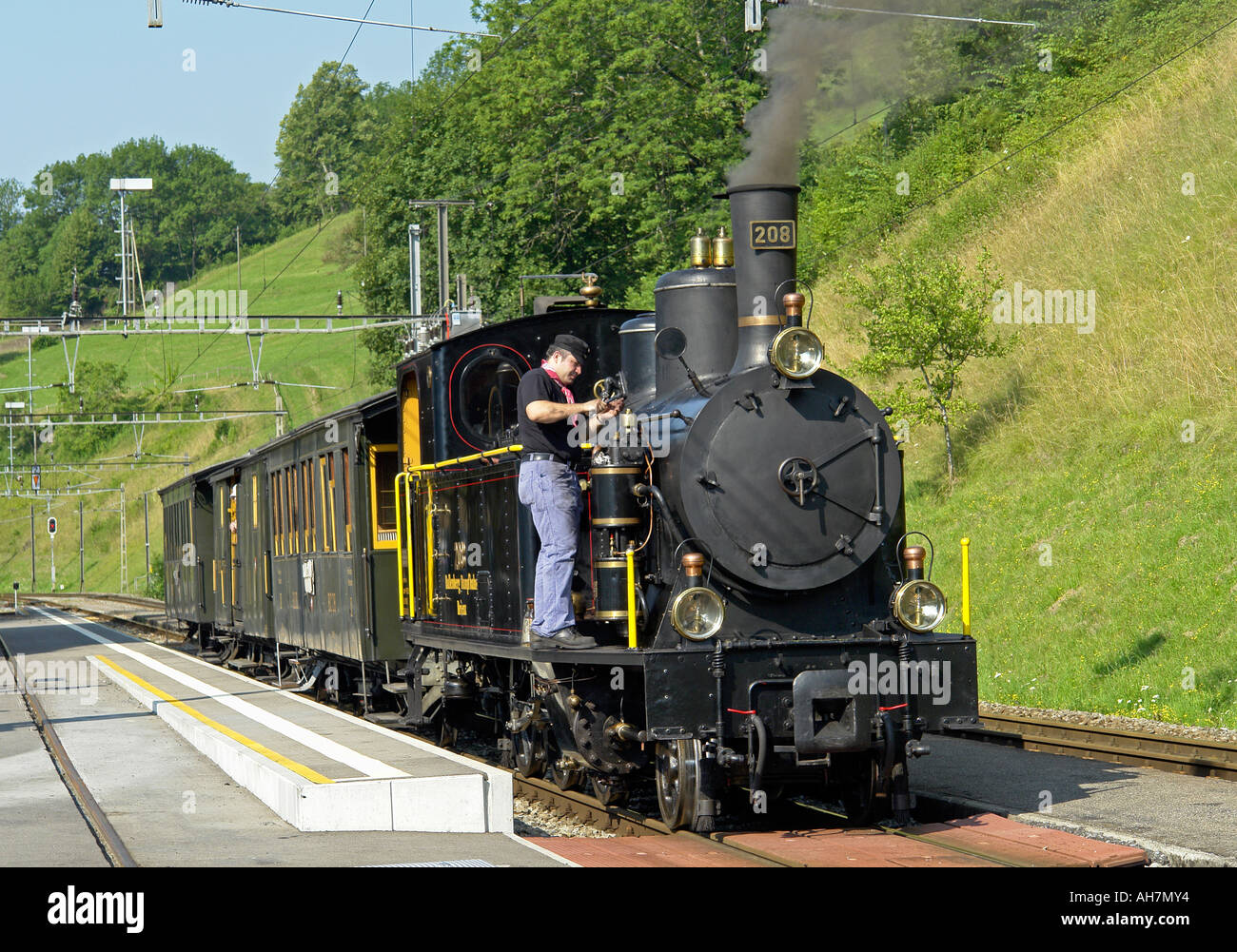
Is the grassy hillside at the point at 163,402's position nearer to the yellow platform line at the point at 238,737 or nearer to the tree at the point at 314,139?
the tree at the point at 314,139

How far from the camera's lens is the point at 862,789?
8016 millimetres

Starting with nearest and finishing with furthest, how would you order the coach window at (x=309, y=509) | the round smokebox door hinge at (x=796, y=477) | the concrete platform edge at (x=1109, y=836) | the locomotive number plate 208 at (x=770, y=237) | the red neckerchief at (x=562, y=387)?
the concrete platform edge at (x=1109, y=836) → the round smokebox door hinge at (x=796, y=477) → the locomotive number plate 208 at (x=770, y=237) → the red neckerchief at (x=562, y=387) → the coach window at (x=309, y=509)

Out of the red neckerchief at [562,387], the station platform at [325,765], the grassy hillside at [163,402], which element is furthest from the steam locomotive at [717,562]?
the grassy hillside at [163,402]

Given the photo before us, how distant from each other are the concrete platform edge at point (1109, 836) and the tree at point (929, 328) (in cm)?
1158

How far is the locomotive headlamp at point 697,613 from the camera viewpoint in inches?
289

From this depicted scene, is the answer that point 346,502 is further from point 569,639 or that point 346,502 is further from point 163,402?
point 163,402

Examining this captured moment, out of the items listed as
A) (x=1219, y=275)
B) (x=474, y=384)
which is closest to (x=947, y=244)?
(x=1219, y=275)

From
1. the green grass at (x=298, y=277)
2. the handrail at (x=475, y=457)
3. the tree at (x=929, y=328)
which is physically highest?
the green grass at (x=298, y=277)

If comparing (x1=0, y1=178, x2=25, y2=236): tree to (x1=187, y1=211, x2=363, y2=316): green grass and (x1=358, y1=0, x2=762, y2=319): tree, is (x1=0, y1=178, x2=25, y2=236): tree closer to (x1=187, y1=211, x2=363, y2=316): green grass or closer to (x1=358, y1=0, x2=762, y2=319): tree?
(x1=187, y1=211, x2=363, y2=316): green grass

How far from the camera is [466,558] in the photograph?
33.0 feet

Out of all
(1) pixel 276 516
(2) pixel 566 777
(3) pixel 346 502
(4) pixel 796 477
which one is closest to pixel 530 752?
(2) pixel 566 777

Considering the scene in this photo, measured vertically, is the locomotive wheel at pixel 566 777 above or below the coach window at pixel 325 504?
below

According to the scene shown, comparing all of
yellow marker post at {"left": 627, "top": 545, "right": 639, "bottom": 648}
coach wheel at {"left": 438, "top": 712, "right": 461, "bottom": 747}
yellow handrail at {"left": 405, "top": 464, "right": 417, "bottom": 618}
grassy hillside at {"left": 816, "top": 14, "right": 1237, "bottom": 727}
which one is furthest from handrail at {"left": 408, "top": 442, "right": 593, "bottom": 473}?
grassy hillside at {"left": 816, "top": 14, "right": 1237, "bottom": 727}

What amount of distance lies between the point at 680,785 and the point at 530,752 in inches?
96.9
